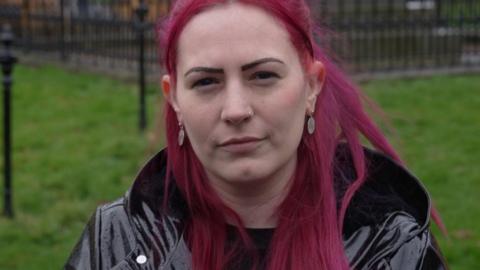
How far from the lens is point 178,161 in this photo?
220 cm

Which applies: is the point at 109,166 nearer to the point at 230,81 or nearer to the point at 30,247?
the point at 30,247

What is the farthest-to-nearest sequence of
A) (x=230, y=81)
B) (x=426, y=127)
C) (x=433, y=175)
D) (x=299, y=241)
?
(x=426, y=127), (x=433, y=175), (x=299, y=241), (x=230, y=81)

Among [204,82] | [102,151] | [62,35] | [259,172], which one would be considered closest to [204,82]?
[204,82]

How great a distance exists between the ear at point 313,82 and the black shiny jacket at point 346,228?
0.18 meters

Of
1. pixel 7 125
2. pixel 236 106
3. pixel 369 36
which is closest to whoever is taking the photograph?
pixel 236 106

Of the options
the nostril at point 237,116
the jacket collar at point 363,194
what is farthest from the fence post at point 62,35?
the nostril at point 237,116

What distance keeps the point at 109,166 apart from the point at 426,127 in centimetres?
254

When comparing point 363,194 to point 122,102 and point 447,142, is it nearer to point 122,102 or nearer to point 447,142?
point 447,142

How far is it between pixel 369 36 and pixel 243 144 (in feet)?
27.3

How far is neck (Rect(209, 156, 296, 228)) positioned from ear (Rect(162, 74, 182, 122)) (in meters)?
0.17

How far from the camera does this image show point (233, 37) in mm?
1911

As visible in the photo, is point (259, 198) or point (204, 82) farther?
point (259, 198)

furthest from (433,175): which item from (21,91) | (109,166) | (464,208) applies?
(21,91)

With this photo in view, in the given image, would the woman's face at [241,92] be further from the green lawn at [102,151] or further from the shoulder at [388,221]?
the green lawn at [102,151]
